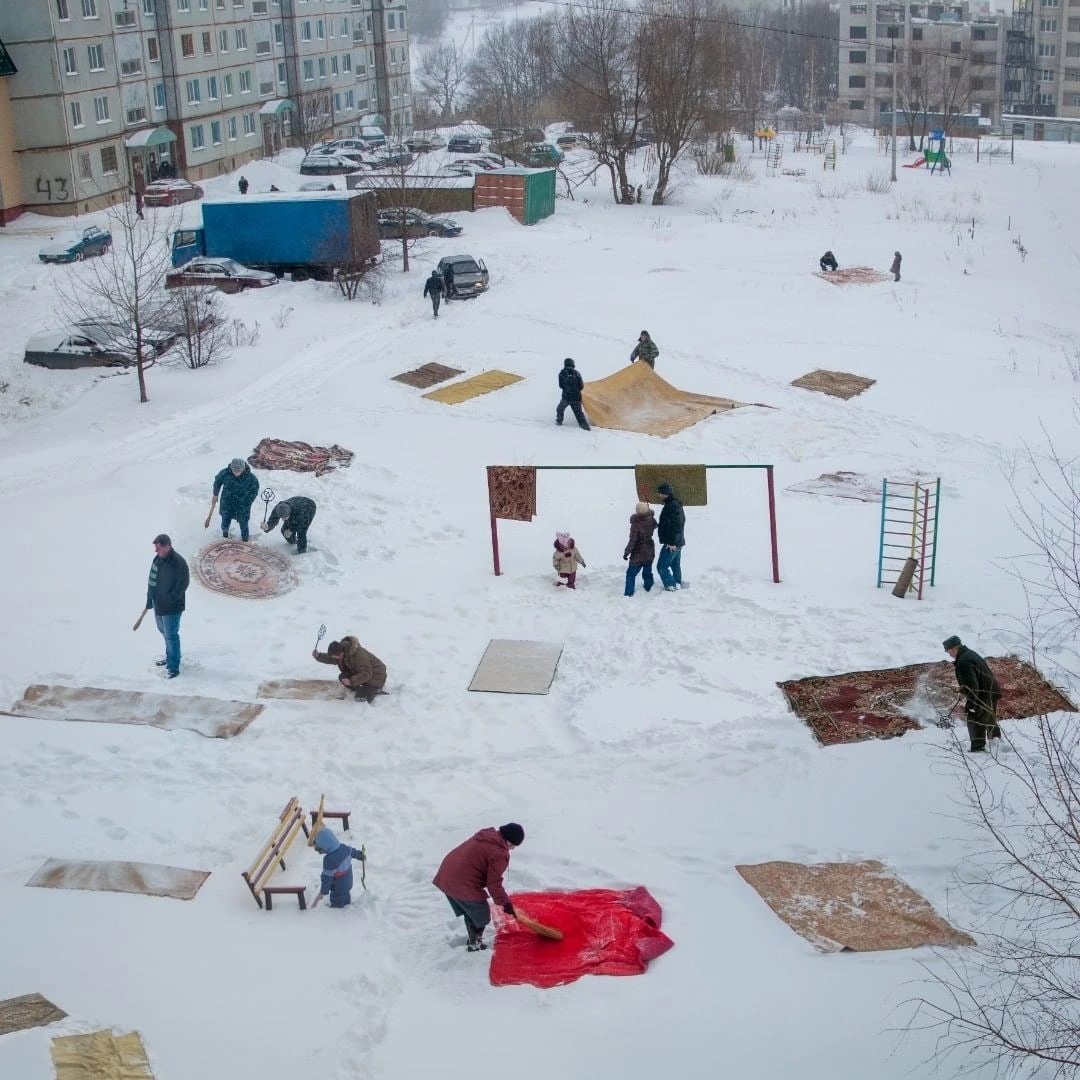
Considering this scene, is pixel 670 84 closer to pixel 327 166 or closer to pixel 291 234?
pixel 327 166

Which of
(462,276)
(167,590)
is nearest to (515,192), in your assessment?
(462,276)

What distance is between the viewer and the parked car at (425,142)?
54906 millimetres

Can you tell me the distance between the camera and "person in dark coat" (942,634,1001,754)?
1120 cm

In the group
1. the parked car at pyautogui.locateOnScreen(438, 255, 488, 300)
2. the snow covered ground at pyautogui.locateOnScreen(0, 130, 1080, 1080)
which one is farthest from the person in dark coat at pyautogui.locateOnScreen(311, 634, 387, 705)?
the parked car at pyautogui.locateOnScreen(438, 255, 488, 300)

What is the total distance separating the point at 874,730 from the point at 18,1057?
776cm

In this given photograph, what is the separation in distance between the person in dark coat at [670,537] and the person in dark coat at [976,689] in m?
4.45

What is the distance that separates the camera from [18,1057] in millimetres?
7512

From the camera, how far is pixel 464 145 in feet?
203

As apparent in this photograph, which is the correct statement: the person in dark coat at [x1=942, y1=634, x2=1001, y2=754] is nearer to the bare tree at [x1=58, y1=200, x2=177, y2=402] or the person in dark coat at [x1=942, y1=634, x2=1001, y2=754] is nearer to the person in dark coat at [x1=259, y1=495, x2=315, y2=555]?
the person in dark coat at [x1=259, y1=495, x2=315, y2=555]

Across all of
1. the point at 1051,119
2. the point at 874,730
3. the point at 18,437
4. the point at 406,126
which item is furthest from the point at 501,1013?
the point at 1051,119

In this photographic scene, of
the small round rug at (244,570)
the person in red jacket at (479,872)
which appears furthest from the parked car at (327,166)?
the person in red jacket at (479,872)

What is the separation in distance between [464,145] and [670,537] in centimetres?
5040

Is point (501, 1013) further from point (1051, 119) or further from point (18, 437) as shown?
point (1051, 119)

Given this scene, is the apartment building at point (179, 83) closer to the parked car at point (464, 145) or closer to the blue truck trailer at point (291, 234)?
the blue truck trailer at point (291, 234)
